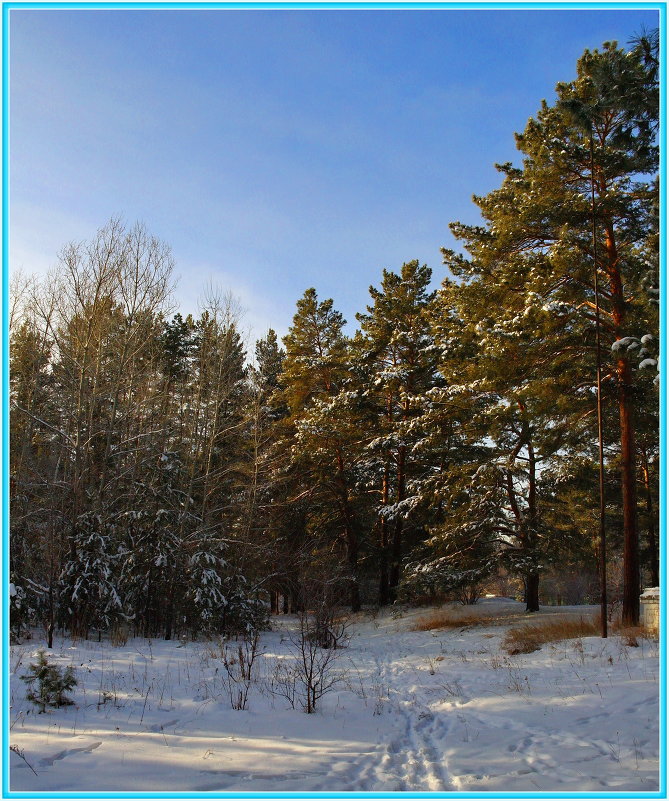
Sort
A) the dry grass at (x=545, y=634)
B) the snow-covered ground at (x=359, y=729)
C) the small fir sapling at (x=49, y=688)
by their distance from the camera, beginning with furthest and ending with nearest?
the dry grass at (x=545, y=634) → the small fir sapling at (x=49, y=688) → the snow-covered ground at (x=359, y=729)

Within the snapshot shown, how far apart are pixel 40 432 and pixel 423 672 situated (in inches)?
747

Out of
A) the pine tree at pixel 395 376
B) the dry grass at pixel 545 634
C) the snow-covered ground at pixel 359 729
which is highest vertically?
the pine tree at pixel 395 376

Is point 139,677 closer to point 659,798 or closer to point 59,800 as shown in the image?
point 59,800

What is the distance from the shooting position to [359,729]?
6.24 meters

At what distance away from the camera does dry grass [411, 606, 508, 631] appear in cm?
1789

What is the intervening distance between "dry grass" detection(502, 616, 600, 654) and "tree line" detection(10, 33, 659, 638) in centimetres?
143

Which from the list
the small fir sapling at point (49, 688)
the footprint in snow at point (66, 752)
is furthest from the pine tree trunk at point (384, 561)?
the footprint in snow at point (66, 752)

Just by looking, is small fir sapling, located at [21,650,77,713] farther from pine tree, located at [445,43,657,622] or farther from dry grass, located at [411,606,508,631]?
dry grass, located at [411,606,508,631]

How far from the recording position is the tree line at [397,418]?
12.7 m

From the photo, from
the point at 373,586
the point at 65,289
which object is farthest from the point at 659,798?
the point at 373,586

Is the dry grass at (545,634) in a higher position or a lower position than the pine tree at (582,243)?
lower

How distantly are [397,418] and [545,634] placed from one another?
12179mm

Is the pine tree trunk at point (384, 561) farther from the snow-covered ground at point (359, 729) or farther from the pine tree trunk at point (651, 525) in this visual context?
the snow-covered ground at point (359, 729)

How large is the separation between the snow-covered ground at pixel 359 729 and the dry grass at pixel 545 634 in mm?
1205
